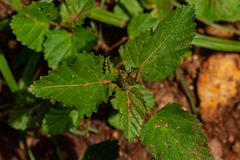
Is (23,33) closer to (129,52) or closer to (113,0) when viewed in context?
(129,52)

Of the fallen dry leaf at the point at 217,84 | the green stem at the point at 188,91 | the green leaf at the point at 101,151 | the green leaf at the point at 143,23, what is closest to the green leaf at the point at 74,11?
the green leaf at the point at 143,23

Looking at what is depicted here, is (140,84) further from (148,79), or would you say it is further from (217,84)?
(217,84)

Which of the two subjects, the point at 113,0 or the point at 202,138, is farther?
the point at 113,0

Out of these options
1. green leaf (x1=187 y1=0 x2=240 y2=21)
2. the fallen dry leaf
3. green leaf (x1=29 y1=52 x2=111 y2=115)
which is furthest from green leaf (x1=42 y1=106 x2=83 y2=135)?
green leaf (x1=187 y1=0 x2=240 y2=21)

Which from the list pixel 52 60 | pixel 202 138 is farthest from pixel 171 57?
pixel 52 60

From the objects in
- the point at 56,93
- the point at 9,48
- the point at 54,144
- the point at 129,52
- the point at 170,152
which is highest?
the point at 129,52

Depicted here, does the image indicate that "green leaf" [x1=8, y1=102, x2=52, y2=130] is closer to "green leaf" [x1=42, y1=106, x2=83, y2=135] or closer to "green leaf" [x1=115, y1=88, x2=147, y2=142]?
"green leaf" [x1=42, y1=106, x2=83, y2=135]
